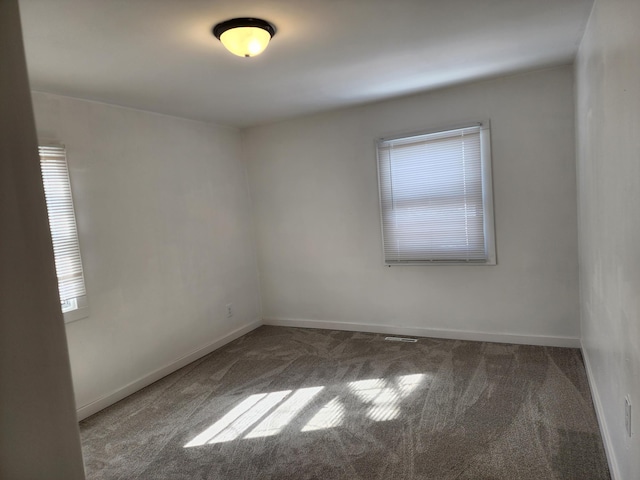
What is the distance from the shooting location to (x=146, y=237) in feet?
12.1

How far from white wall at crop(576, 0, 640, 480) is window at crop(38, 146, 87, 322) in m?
3.32

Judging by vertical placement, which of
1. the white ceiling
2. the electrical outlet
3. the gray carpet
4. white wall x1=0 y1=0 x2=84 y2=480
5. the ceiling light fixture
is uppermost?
the white ceiling

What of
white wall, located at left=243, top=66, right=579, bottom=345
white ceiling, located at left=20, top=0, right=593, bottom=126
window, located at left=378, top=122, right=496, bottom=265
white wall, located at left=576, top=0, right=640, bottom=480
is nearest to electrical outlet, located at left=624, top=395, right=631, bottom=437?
white wall, located at left=576, top=0, right=640, bottom=480

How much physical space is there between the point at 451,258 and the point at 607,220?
1964 mm

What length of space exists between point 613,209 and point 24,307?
2.31 metres

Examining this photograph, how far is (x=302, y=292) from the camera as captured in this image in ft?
16.0

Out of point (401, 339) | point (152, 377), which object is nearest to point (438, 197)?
point (401, 339)

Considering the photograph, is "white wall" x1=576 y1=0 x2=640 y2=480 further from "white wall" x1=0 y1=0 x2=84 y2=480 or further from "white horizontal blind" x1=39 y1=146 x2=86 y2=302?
"white horizontal blind" x1=39 y1=146 x2=86 y2=302

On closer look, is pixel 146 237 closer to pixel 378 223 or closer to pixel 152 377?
pixel 152 377

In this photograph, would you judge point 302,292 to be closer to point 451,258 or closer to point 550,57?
point 451,258

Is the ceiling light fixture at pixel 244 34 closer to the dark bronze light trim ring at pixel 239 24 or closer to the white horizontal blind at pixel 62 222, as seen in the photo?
the dark bronze light trim ring at pixel 239 24

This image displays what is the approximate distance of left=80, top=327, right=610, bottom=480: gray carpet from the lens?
2.26 meters

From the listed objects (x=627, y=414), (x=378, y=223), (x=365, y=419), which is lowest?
(x=365, y=419)

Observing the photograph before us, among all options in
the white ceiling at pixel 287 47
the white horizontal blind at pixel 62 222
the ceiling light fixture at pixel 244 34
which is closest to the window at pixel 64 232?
the white horizontal blind at pixel 62 222
